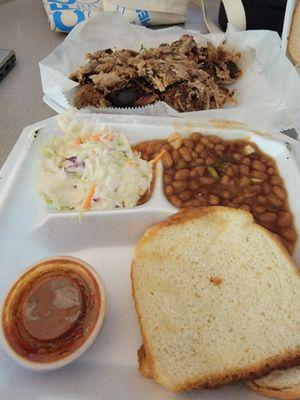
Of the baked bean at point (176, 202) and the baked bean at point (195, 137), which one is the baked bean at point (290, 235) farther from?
the baked bean at point (195, 137)

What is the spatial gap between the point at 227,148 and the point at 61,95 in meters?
0.86

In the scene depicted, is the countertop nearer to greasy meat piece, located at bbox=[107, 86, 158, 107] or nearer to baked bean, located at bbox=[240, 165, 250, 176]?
greasy meat piece, located at bbox=[107, 86, 158, 107]

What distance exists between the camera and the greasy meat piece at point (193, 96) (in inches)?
68.3

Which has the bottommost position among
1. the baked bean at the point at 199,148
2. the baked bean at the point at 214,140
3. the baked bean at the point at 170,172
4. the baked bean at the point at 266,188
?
the baked bean at the point at 266,188

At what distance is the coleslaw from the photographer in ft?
4.31

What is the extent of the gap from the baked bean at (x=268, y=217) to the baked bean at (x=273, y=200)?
0.16 ft

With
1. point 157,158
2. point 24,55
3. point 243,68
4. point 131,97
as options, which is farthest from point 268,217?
point 24,55

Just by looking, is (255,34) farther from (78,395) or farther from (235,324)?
(78,395)

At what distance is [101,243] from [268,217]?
0.61m

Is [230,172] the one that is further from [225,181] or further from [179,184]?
[179,184]

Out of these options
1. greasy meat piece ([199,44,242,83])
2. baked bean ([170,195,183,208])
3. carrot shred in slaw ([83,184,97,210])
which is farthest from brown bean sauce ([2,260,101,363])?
greasy meat piece ([199,44,242,83])

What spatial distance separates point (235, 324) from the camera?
1.03 m

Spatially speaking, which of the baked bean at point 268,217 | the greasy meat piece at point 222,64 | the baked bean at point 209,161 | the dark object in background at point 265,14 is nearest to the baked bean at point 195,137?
the baked bean at point 209,161

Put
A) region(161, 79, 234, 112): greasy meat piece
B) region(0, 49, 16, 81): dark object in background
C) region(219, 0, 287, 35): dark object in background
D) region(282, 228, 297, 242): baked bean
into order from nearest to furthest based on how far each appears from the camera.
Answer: region(282, 228, 297, 242): baked bean
region(161, 79, 234, 112): greasy meat piece
region(219, 0, 287, 35): dark object in background
region(0, 49, 16, 81): dark object in background
